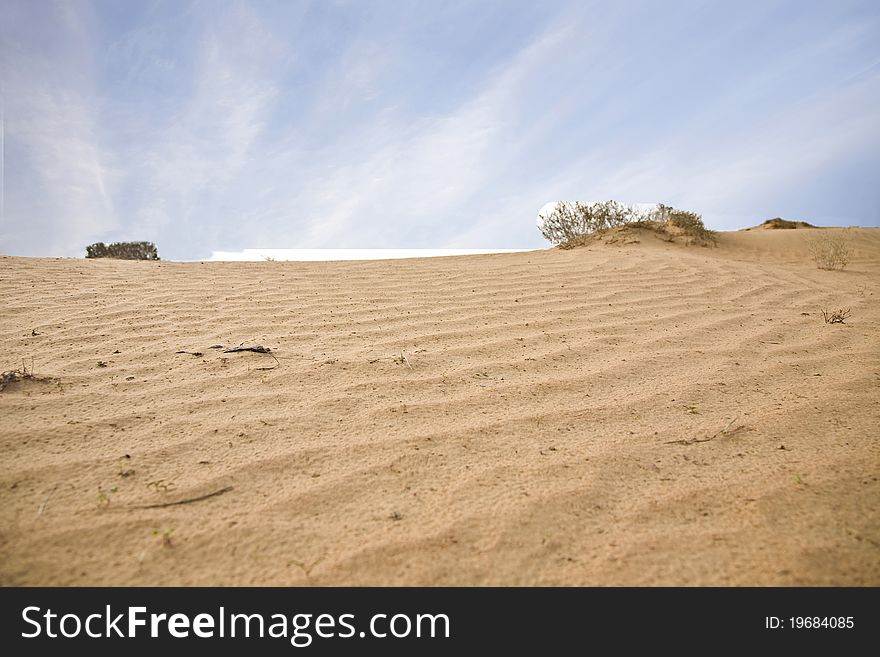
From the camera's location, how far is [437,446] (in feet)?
5.11

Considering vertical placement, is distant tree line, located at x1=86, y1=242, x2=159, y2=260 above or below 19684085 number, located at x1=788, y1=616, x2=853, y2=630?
above

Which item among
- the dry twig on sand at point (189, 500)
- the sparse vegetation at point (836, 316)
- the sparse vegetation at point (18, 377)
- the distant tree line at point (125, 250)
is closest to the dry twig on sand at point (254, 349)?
the sparse vegetation at point (18, 377)

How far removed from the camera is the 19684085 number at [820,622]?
3.15 feet

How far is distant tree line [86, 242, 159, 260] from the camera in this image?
11.1m

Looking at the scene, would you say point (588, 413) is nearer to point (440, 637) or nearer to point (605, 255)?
point (440, 637)

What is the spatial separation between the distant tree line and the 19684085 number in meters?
12.8

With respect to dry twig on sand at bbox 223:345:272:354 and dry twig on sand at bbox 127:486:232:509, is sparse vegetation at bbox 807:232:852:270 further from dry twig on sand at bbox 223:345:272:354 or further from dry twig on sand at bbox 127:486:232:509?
dry twig on sand at bbox 127:486:232:509

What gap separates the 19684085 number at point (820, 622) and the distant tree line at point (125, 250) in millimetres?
12778

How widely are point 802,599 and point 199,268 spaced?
208 inches

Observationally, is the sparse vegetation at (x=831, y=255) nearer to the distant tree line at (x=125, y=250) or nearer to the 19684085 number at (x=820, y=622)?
the 19684085 number at (x=820, y=622)

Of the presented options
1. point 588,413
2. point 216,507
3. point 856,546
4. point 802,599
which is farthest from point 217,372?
point 856,546

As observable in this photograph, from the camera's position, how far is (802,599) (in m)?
1.00

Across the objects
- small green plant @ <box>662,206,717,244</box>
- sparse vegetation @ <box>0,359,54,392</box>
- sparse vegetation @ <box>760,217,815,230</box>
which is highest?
sparse vegetation @ <box>760,217,815,230</box>

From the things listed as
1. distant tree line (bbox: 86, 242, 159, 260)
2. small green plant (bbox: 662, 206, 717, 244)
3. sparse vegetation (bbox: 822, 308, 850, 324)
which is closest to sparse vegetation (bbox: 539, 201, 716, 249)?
small green plant (bbox: 662, 206, 717, 244)
